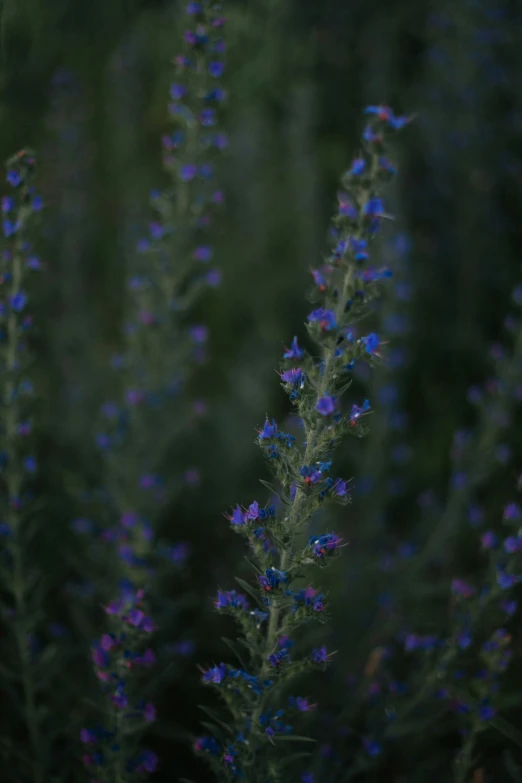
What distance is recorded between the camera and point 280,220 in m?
6.85

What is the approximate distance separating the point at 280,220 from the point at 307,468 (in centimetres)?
520

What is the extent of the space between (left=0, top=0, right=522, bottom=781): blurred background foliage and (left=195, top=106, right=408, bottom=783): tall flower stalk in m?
1.55

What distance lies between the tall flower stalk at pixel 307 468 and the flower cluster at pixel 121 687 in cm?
35

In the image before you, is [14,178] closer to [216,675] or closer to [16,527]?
[16,527]

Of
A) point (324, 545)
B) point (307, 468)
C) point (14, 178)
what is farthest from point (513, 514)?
point (14, 178)

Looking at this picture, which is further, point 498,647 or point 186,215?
point 186,215

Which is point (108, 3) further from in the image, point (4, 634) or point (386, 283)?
point (4, 634)

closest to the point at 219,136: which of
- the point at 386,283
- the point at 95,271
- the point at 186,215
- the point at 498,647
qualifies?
the point at 186,215

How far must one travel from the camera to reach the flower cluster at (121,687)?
2363 millimetres

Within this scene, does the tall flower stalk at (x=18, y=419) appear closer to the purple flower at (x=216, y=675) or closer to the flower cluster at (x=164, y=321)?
the flower cluster at (x=164, y=321)

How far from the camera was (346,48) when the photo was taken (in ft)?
19.3

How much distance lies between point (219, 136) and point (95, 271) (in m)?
3.76

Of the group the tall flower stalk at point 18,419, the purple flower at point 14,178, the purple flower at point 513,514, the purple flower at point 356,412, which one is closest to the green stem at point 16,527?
the tall flower stalk at point 18,419

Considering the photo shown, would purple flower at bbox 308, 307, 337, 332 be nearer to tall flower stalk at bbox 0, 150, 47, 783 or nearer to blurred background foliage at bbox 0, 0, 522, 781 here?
tall flower stalk at bbox 0, 150, 47, 783
